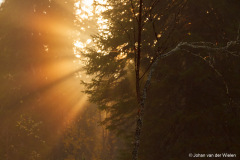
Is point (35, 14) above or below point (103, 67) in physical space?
above

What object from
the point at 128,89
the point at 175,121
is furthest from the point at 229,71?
the point at 128,89

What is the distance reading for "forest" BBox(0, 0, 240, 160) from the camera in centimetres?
714

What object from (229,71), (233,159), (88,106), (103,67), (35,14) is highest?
(35,14)

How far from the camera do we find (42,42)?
18172 millimetres

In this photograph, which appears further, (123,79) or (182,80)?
(123,79)

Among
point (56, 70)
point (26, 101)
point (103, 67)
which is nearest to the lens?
point (103, 67)

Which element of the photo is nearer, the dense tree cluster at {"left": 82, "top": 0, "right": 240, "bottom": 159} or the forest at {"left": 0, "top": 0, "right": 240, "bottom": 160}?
the forest at {"left": 0, "top": 0, "right": 240, "bottom": 160}

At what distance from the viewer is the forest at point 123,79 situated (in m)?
7.14

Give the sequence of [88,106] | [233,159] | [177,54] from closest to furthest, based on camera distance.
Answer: [233,159]
[177,54]
[88,106]

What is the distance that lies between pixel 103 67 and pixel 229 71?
4950mm

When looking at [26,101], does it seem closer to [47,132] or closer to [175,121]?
[47,132]

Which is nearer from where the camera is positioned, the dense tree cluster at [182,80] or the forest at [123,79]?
the forest at [123,79]

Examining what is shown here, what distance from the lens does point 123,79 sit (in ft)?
34.0

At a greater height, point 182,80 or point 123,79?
point 123,79
